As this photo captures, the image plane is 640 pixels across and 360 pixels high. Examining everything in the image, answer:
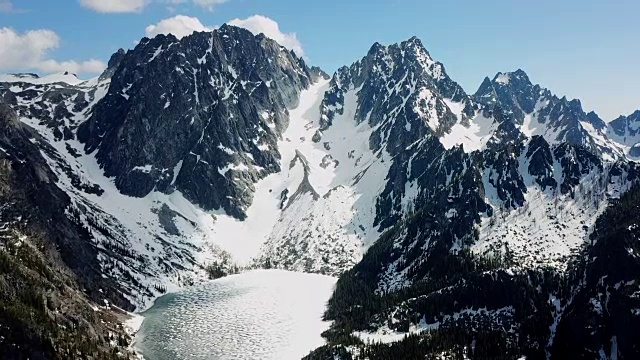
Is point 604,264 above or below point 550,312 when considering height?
above

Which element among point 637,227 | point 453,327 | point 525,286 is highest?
point 637,227

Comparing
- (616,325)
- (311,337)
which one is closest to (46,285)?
(311,337)

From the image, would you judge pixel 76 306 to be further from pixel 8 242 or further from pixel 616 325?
pixel 616 325

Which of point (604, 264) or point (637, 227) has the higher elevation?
point (637, 227)

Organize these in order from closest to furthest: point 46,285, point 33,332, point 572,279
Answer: point 33,332
point 46,285
point 572,279

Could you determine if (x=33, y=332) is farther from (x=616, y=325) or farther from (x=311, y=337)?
(x=616, y=325)

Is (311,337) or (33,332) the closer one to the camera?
(33,332)

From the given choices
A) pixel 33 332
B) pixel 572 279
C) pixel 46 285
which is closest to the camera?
pixel 33 332

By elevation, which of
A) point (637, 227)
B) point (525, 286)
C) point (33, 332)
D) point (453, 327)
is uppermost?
point (637, 227)

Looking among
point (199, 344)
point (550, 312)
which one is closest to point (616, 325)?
point (550, 312)
